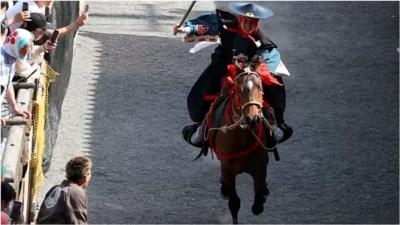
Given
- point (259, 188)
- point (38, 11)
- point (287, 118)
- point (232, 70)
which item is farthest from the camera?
point (287, 118)

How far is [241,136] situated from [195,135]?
3.35 feet

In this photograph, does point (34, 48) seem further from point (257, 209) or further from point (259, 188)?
point (257, 209)

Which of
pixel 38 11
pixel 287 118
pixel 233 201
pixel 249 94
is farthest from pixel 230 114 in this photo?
pixel 287 118

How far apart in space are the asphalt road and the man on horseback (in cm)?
87

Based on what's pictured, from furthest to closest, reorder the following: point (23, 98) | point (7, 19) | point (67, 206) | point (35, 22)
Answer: point (35, 22) < point (23, 98) < point (7, 19) < point (67, 206)

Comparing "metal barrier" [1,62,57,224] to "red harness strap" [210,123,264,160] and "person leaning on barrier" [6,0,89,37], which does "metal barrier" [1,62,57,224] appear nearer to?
"person leaning on barrier" [6,0,89,37]

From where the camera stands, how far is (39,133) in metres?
12.2

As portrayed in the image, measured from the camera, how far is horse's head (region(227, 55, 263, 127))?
11.2 meters

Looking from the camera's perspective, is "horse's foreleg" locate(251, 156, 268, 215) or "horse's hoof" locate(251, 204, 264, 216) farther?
"horse's hoof" locate(251, 204, 264, 216)

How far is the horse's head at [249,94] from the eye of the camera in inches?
443

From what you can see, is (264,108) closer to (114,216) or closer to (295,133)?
(114,216)

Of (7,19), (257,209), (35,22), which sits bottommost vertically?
(257,209)

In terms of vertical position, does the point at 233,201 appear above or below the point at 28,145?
below

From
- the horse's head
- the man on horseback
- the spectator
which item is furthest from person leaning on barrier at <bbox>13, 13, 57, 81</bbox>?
the spectator
